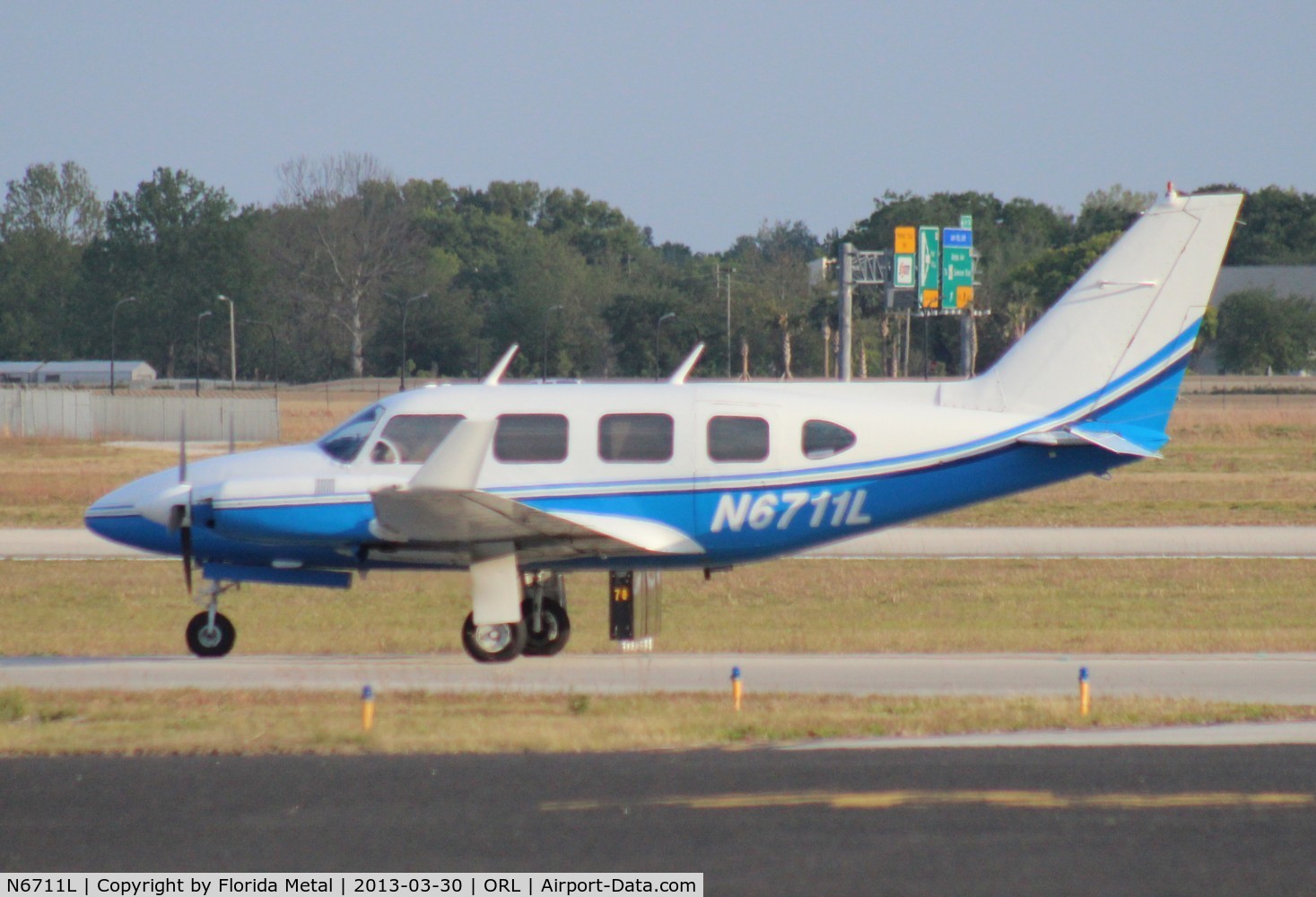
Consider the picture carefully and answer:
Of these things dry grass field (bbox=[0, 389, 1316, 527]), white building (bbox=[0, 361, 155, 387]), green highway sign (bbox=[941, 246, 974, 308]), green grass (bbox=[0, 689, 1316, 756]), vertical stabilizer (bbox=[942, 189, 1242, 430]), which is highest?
green highway sign (bbox=[941, 246, 974, 308])

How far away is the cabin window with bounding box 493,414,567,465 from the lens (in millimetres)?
15023

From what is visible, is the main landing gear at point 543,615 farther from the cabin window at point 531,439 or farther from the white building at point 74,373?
the white building at point 74,373

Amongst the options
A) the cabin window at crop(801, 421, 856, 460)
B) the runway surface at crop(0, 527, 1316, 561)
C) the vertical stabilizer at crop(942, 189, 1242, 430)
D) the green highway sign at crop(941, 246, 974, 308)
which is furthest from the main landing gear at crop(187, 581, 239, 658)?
the green highway sign at crop(941, 246, 974, 308)

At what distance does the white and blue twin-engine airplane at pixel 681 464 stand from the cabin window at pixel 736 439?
0.06 ft

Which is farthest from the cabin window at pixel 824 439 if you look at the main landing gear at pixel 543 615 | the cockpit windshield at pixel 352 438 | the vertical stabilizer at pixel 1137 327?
the cockpit windshield at pixel 352 438

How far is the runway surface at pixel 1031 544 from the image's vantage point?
82.8 feet

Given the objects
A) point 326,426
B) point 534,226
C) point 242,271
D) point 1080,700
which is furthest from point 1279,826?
point 534,226

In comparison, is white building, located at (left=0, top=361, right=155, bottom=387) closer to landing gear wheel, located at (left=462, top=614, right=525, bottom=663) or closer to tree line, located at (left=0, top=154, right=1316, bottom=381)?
tree line, located at (left=0, top=154, right=1316, bottom=381)

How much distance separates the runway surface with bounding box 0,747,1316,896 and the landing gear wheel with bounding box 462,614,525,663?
457 cm

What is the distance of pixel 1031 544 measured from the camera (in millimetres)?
26562

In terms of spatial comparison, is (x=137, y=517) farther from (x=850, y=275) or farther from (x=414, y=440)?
(x=850, y=275)

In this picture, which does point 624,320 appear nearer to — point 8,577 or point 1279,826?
point 8,577

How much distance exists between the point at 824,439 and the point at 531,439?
3021 millimetres

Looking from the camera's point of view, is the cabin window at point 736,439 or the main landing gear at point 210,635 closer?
the cabin window at point 736,439
